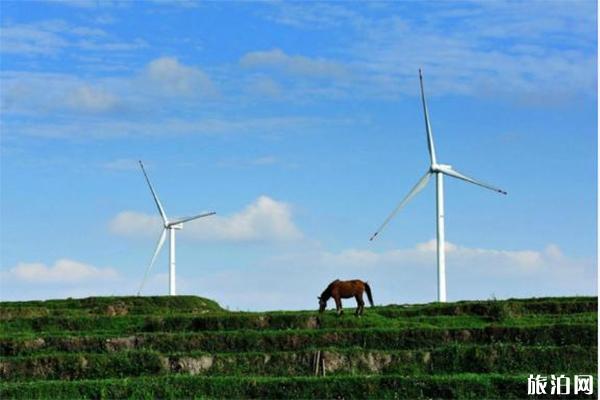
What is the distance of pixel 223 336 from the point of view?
38094 mm

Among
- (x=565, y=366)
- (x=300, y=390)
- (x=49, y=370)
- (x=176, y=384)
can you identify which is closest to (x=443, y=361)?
(x=565, y=366)

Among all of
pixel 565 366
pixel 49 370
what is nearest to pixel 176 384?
pixel 49 370

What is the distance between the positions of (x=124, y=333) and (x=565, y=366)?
51.4 feet

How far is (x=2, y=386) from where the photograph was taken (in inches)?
1259

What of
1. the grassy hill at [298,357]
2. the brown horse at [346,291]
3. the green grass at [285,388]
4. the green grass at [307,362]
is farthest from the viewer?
the brown horse at [346,291]

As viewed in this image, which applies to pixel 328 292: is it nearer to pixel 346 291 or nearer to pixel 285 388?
pixel 346 291

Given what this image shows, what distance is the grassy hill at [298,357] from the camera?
3069 centimetres

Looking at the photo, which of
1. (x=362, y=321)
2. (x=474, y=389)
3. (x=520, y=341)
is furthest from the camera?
(x=362, y=321)

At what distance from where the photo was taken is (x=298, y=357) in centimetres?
3538

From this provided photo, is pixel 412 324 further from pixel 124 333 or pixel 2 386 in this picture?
pixel 2 386

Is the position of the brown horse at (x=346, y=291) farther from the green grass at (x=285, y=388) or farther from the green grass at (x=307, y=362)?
the green grass at (x=285, y=388)

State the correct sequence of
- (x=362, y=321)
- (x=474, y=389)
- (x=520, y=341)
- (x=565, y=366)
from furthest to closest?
1. (x=362, y=321)
2. (x=520, y=341)
3. (x=565, y=366)
4. (x=474, y=389)

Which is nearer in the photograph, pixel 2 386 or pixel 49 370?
pixel 2 386

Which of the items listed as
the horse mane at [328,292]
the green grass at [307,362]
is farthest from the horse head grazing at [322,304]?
the green grass at [307,362]
